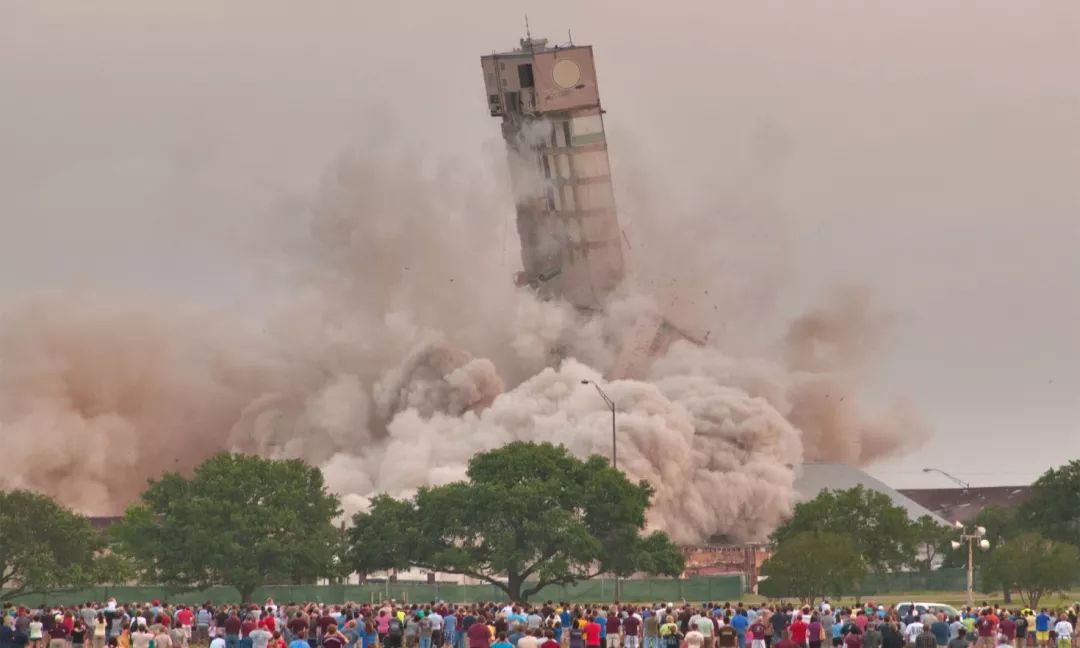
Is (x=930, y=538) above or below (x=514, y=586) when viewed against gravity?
above

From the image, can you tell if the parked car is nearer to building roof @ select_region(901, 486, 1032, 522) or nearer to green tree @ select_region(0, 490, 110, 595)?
green tree @ select_region(0, 490, 110, 595)

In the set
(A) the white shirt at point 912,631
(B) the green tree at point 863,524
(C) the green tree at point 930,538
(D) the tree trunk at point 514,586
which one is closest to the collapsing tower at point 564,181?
(C) the green tree at point 930,538

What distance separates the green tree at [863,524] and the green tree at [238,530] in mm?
25660

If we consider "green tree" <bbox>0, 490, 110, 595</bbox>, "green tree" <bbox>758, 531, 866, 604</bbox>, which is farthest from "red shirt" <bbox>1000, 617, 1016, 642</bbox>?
"green tree" <bbox>0, 490, 110, 595</bbox>

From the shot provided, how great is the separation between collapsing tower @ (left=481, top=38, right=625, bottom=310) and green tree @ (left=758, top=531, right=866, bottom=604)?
35516mm

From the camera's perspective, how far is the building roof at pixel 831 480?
135 m

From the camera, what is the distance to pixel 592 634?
57969 mm

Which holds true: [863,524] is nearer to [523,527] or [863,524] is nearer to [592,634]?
[523,527]

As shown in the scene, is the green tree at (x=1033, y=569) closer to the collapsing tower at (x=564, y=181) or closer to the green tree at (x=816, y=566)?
the green tree at (x=816, y=566)

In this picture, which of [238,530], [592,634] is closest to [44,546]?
[238,530]

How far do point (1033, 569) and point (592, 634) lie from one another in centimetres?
4665

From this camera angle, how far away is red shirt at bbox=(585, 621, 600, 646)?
5784 centimetres

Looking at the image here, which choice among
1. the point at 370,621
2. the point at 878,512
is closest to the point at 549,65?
the point at 878,512

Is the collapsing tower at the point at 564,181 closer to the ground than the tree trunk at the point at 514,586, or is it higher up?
higher up
